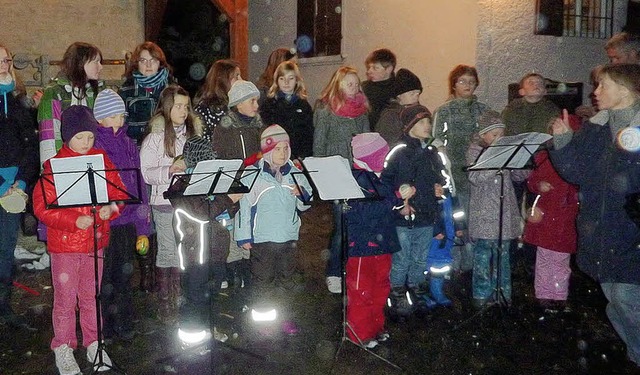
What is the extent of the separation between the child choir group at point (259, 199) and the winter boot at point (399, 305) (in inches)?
0.7

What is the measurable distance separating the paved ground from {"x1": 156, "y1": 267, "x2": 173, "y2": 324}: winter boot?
14 centimetres

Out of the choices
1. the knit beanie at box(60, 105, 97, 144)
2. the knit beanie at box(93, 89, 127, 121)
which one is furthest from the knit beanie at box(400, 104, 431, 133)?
the knit beanie at box(60, 105, 97, 144)

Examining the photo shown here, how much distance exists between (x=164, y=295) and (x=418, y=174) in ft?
7.74

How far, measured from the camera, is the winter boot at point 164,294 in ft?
18.9

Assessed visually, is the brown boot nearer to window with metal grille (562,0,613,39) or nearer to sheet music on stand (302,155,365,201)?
sheet music on stand (302,155,365,201)

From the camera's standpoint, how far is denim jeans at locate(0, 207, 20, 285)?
5.71 metres

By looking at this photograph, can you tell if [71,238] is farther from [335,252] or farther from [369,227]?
[335,252]

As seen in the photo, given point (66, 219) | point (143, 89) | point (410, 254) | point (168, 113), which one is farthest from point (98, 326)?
point (410, 254)

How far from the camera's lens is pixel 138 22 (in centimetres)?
1380

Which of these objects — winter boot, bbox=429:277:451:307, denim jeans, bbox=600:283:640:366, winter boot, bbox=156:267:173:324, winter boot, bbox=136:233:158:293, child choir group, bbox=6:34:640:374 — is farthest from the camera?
winter boot, bbox=136:233:158:293

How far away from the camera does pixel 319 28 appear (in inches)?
538

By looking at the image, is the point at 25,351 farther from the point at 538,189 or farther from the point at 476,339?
the point at 538,189

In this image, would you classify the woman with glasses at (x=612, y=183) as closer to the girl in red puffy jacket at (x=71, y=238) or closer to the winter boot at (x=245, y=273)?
the winter boot at (x=245, y=273)

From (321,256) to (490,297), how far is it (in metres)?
2.64
